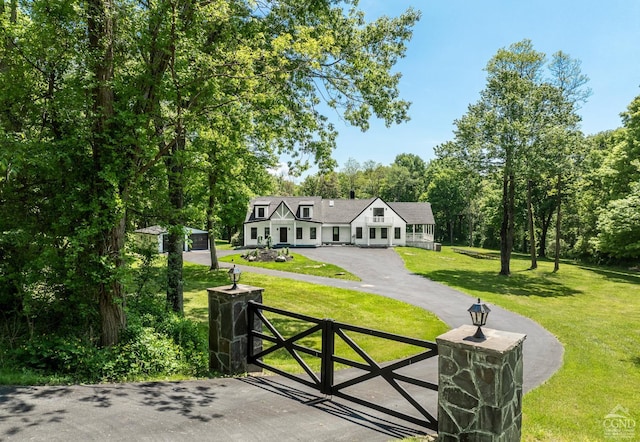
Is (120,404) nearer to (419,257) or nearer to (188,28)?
(188,28)

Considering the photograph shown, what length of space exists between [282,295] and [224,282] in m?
4.72

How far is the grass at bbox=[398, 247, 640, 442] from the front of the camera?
7094 mm

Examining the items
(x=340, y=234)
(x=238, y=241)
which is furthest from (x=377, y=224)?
(x=238, y=241)

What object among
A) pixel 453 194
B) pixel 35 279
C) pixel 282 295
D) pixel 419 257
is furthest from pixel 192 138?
pixel 453 194

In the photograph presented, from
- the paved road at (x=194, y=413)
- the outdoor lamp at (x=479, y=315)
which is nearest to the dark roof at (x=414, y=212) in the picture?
the paved road at (x=194, y=413)

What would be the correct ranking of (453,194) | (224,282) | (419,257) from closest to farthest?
1. (224,282)
2. (419,257)
3. (453,194)

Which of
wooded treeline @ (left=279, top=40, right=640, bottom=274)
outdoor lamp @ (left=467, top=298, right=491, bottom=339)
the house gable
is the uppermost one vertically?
wooded treeline @ (left=279, top=40, right=640, bottom=274)

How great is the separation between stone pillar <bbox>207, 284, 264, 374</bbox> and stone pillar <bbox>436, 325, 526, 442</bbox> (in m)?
3.93

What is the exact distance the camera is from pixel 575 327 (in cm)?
1467

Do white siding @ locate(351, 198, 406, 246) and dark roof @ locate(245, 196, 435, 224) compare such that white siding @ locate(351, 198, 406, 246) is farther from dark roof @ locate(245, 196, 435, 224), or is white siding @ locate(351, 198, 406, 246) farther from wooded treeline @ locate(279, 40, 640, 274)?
wooded treeline @ locate(279, 40, 640, 274)

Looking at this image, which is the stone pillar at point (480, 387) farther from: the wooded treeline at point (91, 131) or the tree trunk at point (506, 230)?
the tree trunk at point (506, 230)

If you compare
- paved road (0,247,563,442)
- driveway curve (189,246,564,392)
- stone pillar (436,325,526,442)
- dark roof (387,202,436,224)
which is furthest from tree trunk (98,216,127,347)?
dark roof (387,202,436,224)

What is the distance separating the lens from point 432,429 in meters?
5.05

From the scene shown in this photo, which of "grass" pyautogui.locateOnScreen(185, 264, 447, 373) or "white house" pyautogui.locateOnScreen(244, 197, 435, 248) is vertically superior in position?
"white house" pyautogui.locateOnScreen(244, 197, 435, 248)
